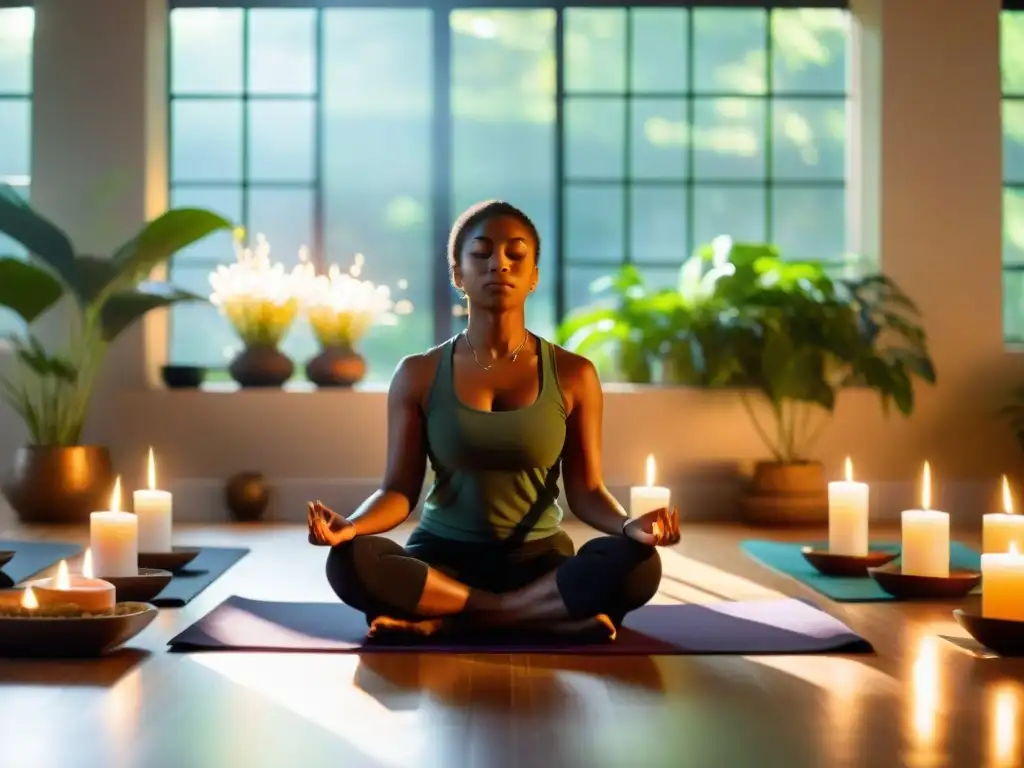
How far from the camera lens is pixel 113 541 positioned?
320 cm

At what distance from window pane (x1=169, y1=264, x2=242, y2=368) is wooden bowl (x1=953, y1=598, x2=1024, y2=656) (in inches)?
156

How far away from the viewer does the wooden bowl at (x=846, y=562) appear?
3.87 metres

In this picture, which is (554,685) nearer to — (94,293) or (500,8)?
(94,293)

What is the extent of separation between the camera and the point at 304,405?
575cm

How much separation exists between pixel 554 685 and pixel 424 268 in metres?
3.85

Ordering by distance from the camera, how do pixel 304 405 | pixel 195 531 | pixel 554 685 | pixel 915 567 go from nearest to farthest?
1. pixel 554 685
2. pixel 915 567
3. pixel 195 531
4. pixel 304 405

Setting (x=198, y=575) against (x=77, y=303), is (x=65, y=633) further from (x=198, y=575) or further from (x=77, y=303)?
(x=77, y=303)

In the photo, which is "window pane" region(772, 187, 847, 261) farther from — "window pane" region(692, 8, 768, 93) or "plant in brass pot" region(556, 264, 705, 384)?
"plant in brass pot" region(556, 264, 705, 384)

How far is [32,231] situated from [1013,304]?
3.97 metres

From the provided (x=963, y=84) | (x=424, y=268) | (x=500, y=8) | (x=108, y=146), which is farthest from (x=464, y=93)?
(x=963, y=84)

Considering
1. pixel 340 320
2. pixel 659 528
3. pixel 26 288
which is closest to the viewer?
pixel 659 528

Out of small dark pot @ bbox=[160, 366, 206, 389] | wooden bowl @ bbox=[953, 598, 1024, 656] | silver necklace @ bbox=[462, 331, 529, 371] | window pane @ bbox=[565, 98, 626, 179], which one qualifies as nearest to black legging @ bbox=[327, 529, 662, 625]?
silver necklace @ bbox=[462, 331, 529, 371]

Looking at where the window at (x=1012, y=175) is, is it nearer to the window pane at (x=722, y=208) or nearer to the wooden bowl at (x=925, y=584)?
the window pane at (x=722, y=208)

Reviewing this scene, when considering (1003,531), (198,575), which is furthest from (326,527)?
(1003,531)
